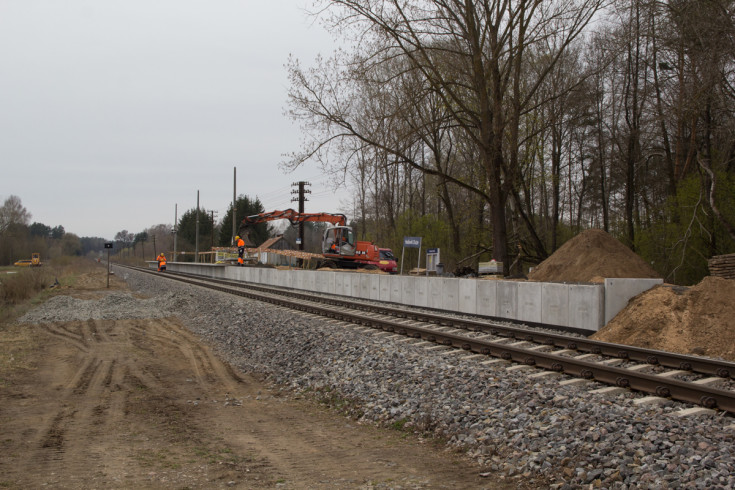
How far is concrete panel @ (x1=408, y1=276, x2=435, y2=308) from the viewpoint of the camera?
19.1 m

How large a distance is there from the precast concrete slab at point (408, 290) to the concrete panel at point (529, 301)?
5.83m

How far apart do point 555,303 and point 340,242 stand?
2290 cm

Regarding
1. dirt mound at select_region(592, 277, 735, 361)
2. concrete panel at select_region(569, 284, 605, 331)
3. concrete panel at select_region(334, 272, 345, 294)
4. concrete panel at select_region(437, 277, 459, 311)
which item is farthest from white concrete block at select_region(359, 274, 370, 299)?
dirt mound at select_region(592, 277, 735, 361)

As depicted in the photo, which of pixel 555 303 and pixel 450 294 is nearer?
pixel 555 303

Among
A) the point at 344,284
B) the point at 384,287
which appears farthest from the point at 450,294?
the point at 344,284

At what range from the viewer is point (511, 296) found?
1501 centimetres

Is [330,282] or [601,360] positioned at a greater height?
[330,282]

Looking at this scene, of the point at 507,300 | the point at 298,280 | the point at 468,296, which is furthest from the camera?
the point at 298,280

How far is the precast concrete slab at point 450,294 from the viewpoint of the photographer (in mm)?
17469

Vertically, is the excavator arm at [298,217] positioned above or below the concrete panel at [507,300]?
above

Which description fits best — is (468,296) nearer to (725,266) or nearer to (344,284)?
(725,266)

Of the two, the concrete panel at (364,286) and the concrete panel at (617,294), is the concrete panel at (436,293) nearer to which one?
the concrete panel at (364,286)

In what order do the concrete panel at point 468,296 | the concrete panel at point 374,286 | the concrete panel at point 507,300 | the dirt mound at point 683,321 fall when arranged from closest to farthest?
the dirt mound at point 683,321
the concrete panel at point 507,300
the concrete panel at point 468,296
the concrete panel at point 374,286

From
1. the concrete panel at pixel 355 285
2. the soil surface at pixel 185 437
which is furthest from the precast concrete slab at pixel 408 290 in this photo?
the soil surface at pixel 185 437
